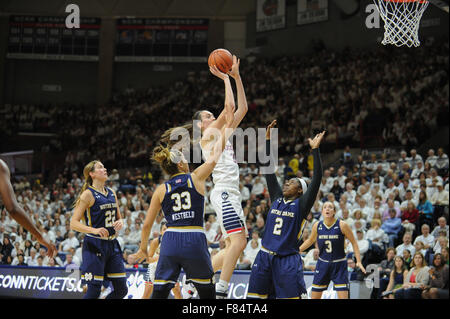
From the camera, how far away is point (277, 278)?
16.9 ft

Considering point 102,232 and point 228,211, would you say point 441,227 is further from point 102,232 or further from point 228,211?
point 102,232

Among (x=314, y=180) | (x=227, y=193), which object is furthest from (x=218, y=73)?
(x=314, y=180)

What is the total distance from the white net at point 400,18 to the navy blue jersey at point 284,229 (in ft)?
14.7

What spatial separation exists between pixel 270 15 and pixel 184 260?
20.4m

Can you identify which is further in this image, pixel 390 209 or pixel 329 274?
pixel 390 209

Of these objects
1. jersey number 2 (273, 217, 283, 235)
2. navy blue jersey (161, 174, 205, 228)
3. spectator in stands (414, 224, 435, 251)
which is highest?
navy blue jersey (161, 174, 205, 228)

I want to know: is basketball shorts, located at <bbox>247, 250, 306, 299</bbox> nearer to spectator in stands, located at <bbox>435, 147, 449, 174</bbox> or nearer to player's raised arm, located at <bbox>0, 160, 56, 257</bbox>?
player's raised arm, located at <bbox>0, 160, 56, 257</bbox>

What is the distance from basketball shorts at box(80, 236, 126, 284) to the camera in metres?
6.07

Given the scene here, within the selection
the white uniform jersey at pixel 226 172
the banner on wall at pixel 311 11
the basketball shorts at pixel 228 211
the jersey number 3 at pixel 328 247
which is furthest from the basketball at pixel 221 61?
the banner on wall at pixel 311 11

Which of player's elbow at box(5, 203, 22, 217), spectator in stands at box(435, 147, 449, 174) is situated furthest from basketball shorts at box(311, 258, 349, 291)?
spectator in stands at box(435, 147, 449, 174)

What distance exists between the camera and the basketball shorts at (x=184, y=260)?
4.60 metres

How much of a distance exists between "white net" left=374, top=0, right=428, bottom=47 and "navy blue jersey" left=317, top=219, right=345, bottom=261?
329 cm
